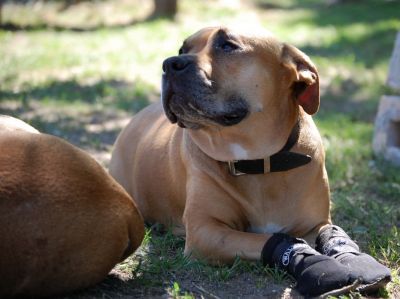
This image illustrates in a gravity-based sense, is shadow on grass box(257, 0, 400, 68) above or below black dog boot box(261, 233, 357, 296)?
below

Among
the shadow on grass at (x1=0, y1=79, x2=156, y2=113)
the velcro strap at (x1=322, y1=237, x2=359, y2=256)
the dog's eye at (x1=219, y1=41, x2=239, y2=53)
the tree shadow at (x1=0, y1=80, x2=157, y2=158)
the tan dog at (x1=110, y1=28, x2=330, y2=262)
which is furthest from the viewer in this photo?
the shadow on grass at (x1=0, y1=79, x2=156, y2=113)

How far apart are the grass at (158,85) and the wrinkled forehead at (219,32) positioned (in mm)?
256

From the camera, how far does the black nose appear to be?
362 centimetres

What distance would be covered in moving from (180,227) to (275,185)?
74cm

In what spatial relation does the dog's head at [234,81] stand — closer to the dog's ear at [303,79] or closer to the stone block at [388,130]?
the dog's ear at [303,79]

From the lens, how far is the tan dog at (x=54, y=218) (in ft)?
9.23

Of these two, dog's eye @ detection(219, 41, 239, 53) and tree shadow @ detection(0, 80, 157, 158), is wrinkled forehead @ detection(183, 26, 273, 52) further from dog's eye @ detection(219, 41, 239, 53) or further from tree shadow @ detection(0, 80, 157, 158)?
tree shadow @ detection(0, 80, 157, 158)

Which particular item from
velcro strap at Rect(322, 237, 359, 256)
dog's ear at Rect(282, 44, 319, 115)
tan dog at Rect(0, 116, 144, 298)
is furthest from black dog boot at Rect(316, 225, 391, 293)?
tan dog at Rect(0, 116, 144, 298)

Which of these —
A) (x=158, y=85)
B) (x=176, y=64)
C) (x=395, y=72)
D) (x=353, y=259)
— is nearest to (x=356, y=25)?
(x=158, y=85)

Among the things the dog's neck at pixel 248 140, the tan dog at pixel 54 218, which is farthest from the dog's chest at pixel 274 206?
the tan dog at pixel 54 218

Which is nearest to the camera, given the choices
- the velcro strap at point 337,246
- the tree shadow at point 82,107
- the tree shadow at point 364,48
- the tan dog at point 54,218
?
the tan dog at point 54,218

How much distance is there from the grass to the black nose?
0.64 metres

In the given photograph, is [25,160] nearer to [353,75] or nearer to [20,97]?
[20,97]

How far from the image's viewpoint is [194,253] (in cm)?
378
